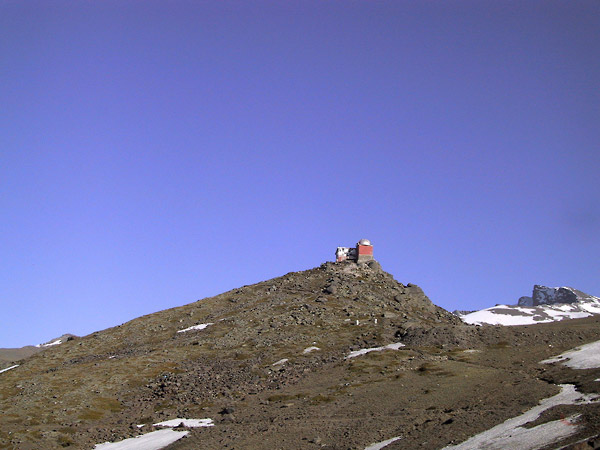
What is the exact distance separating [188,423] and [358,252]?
2908 inches

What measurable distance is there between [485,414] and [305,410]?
60.3ft

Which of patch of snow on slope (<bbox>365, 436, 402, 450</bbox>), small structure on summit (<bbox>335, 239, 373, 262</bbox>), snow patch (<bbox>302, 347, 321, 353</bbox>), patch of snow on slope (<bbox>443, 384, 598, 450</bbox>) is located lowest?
patch of snow on slope (<bbox>443, 384, 598, 450</bbox>)

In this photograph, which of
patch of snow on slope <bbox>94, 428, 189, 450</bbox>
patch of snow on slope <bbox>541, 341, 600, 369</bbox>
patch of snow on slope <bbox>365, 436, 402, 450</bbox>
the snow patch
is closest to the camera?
patch of snow on slope <bbox>365, 436, 402, 450</bbox>

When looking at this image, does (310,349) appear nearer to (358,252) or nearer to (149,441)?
(149,441)

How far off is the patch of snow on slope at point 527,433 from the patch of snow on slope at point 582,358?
13.5m

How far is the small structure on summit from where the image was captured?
421 feet

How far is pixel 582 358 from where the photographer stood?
199ft

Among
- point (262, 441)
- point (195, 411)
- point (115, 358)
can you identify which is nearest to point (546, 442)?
point (262, 441)

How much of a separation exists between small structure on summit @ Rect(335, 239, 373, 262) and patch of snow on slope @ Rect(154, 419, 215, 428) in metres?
71.8

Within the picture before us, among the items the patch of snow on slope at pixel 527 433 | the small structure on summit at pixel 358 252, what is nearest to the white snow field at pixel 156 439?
the patch of snow on slope at pixel 527 433

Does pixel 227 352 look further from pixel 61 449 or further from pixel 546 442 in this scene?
pixel 546 442

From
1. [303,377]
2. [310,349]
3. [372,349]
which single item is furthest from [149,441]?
[372,349]

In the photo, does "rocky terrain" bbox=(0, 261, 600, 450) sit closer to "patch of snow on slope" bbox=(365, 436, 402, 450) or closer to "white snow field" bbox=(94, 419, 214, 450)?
"patch of snow on slope" bbox=(365, 436, 402, 450)

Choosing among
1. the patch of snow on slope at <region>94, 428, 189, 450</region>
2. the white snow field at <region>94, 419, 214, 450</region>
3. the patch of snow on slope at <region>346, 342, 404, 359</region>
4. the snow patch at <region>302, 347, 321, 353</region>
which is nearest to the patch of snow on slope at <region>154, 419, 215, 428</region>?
the white snow field at <region>94, 419, 214, 450</region>
